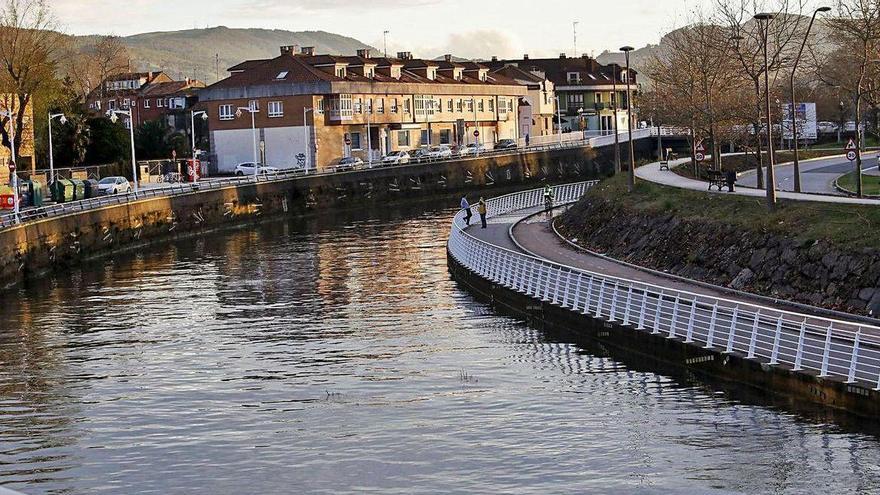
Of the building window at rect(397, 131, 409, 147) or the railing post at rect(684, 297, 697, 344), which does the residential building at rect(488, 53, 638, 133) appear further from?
the railing post at rect(684, 297, 697, 344)

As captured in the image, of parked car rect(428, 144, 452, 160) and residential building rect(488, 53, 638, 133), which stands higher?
residential building rect(488, 53, 638, 133)

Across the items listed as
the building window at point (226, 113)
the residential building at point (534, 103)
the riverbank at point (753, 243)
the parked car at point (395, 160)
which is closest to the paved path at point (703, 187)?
the riverbank at point (753, 243)

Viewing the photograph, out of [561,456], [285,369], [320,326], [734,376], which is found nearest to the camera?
[561,456]

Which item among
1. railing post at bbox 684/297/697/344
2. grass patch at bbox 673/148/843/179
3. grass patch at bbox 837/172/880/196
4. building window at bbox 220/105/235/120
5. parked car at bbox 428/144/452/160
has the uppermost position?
building window at bbox 220/105/235/120

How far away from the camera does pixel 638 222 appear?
61062 millimetres

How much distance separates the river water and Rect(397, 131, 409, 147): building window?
286ft

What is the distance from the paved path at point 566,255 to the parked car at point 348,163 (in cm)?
2975

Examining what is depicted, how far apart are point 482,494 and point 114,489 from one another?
7.17m

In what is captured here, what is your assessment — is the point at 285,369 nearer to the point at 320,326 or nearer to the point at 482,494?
the point at 320,326

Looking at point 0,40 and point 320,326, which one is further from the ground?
point 0,40

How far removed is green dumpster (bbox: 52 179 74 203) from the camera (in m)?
87.5

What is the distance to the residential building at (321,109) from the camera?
126750 mm

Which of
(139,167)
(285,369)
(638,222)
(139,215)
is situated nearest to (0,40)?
(139,167)

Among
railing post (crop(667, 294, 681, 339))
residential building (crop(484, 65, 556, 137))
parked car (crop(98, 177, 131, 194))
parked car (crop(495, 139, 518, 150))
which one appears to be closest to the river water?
railing post (crop(667, 294, 681, 339))
